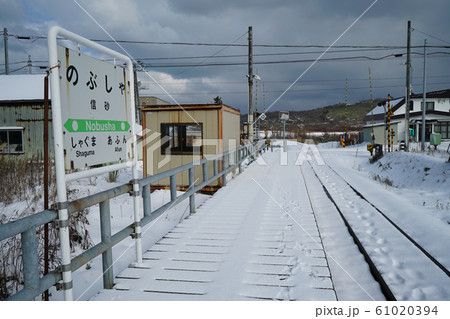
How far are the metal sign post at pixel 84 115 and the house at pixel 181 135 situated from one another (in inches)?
310

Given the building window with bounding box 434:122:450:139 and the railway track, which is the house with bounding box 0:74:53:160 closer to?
the railway track

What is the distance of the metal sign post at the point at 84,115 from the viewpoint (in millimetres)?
2688

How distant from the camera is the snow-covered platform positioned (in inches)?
135

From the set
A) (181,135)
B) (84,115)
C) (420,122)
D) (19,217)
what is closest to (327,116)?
(420,122)

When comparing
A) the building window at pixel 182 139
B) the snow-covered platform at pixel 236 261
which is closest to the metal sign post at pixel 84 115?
the snow-covered platform at pixel 236 261

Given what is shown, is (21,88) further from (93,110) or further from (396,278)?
(396,278)

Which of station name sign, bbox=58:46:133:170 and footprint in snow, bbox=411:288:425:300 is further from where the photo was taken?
footprint in snow, bbox=411:288:425:300

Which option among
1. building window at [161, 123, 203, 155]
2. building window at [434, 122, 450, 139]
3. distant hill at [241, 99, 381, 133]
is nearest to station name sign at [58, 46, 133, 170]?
building window at [161, 123, 203, 155]

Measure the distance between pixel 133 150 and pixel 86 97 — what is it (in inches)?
37.3

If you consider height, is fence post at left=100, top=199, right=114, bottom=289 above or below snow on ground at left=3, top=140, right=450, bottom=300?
above

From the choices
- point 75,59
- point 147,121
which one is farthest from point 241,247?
point 147,121

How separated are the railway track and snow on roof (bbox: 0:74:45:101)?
21791mm

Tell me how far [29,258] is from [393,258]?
4530 mm

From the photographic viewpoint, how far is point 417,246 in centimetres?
504
